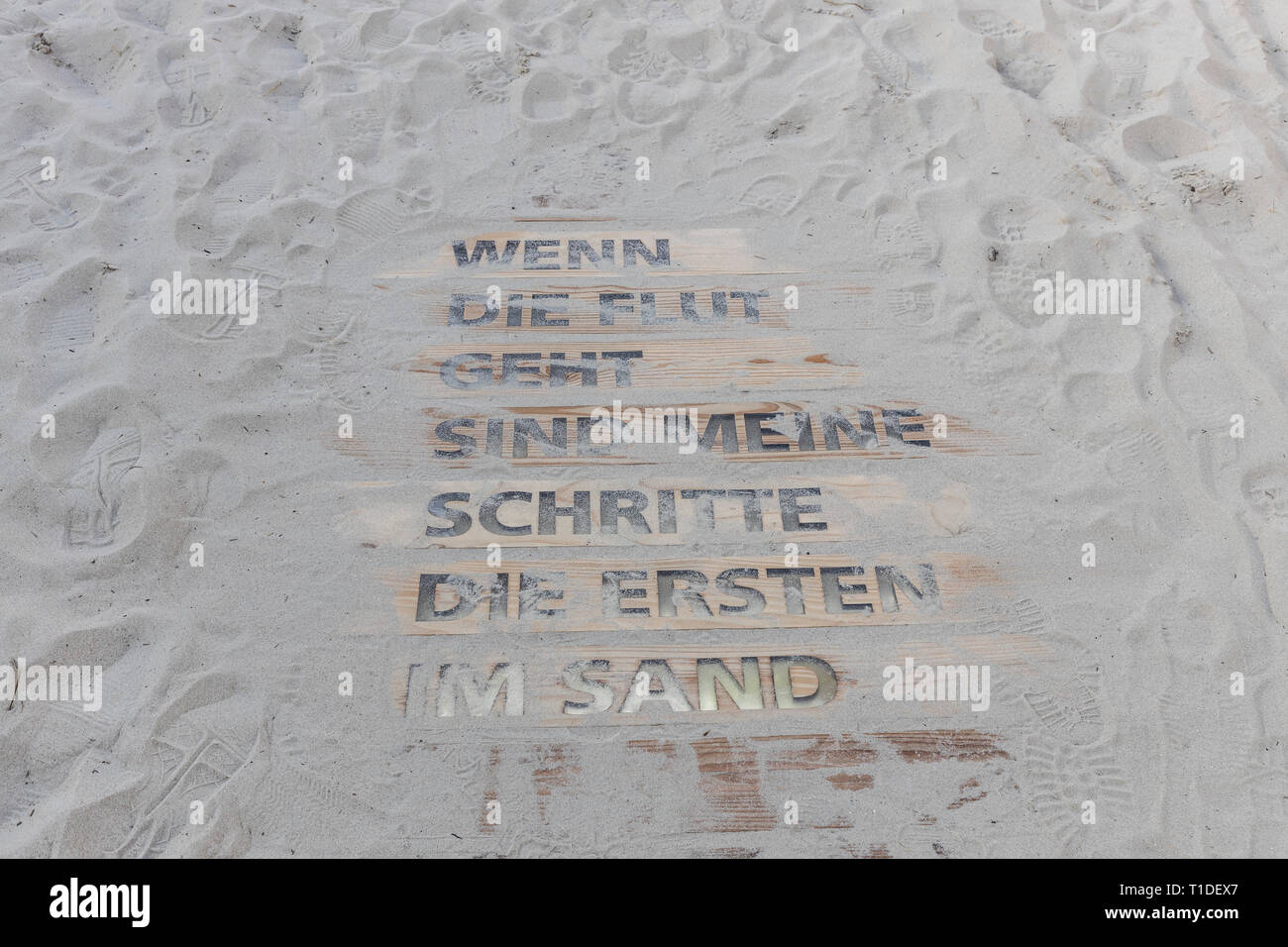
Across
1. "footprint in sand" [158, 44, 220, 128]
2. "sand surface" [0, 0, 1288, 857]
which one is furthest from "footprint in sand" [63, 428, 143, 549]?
"footprint in sand" [158, 44, 220, 128]

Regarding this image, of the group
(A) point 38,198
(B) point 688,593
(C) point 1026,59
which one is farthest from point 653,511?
(C) point 1026,59

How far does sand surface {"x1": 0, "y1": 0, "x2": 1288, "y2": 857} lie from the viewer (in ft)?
7.47

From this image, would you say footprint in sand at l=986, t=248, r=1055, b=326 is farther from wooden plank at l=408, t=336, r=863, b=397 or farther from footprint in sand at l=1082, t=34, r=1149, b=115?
footprint in sand at l=1082, t=34, r=1149, b=115

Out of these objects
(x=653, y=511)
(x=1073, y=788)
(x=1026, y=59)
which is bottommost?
(x=1073, y=788)

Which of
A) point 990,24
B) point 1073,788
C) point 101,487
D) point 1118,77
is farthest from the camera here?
point 990,24

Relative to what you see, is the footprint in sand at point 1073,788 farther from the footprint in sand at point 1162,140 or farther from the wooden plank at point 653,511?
the footprint in sand at point 1162,140

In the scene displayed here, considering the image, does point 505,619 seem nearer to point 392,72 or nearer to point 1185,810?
point 1185,810

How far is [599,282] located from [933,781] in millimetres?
1945

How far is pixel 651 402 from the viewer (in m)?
3.05

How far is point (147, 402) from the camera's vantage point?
2928 mm

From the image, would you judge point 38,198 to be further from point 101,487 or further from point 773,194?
point 773,194

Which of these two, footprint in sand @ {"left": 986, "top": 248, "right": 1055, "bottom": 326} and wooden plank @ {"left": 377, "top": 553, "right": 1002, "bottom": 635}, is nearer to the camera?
wooden plank @ {"left": 377, "top": 553, "right": 1002, "bottom": 635}

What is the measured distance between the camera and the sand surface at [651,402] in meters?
2.28

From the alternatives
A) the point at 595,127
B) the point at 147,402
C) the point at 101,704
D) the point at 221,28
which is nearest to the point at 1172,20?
the point at 595,127
